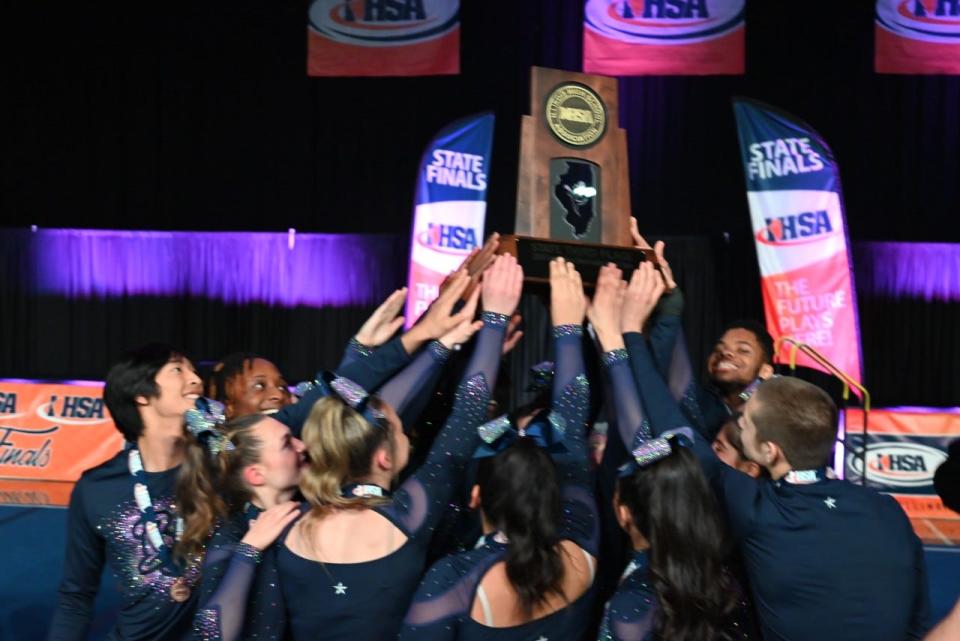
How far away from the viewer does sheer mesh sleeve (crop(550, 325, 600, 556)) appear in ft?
7.74

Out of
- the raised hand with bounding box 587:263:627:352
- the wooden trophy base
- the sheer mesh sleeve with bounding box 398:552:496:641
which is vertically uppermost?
the wooden trophy base

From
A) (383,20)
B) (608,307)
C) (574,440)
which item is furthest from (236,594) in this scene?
(383,20)

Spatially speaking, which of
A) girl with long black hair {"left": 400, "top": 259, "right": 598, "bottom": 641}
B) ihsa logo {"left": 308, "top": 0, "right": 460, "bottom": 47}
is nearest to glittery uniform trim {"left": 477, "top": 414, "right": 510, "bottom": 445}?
girl with long black hair {"left": 400, "top": 259, "right": 598, "bottom": 641}

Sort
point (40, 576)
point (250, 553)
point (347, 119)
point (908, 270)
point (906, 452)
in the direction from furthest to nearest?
point (347, 119), point (908, 270), point (906, 452), point (40, 576), point (250, 553)

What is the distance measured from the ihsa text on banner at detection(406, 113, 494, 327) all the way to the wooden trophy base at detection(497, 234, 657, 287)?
23.1 feet

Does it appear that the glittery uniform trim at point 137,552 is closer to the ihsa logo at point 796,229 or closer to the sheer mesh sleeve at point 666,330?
the sheer mesh sleeve at point 666,330

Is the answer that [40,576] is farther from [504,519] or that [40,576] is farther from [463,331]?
[504,519]

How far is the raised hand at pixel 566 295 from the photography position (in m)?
2.54

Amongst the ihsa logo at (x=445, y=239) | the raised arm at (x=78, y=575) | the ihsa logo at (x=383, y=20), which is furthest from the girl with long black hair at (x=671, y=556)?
the ihsa logo at (x=383, y=20)

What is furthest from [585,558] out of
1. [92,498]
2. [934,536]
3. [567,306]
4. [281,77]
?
[281,77]

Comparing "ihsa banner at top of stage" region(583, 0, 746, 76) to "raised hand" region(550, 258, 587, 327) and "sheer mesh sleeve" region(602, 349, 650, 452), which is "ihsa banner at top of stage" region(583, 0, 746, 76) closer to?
"raised hand" region(550, 258, 587, 327)

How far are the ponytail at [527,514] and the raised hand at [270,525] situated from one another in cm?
45

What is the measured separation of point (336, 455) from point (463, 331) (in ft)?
1.75

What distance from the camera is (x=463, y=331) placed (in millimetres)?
2646
